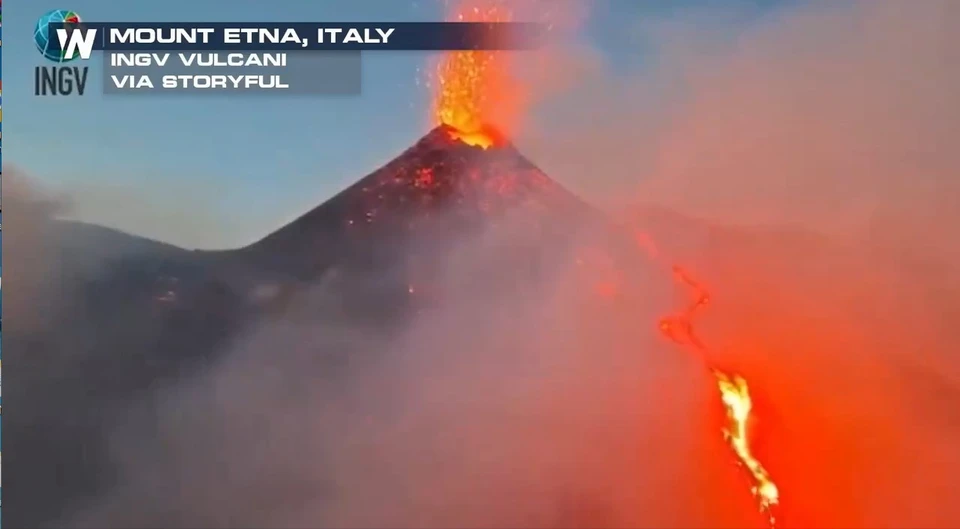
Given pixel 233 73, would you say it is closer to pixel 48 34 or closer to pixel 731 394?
pixel 48 34

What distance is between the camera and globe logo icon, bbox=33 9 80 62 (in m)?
2.27

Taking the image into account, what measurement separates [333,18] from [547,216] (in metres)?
0.80

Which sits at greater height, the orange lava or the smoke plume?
the orange lava

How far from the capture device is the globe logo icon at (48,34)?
227 centimetres

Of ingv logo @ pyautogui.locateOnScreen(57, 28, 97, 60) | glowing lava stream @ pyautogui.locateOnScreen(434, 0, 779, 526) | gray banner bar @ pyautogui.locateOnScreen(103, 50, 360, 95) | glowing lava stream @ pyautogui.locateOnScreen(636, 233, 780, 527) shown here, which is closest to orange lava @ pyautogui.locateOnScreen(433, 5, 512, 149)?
glowing lava stream @ pyautogui.locateOnScreen(434, 0, 779, 526)

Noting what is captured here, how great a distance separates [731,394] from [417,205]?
3.39ft

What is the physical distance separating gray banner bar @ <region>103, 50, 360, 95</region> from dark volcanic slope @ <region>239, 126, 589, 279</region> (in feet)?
0.95

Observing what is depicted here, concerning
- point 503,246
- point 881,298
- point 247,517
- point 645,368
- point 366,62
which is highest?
point 366,62

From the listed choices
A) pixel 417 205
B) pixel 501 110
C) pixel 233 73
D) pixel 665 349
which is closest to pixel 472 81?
pixel 501 110

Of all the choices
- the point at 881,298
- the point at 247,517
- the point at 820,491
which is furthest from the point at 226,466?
the point at 881,298

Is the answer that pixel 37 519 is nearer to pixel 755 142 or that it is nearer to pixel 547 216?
pixel 547 216

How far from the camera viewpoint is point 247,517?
2252 mm
